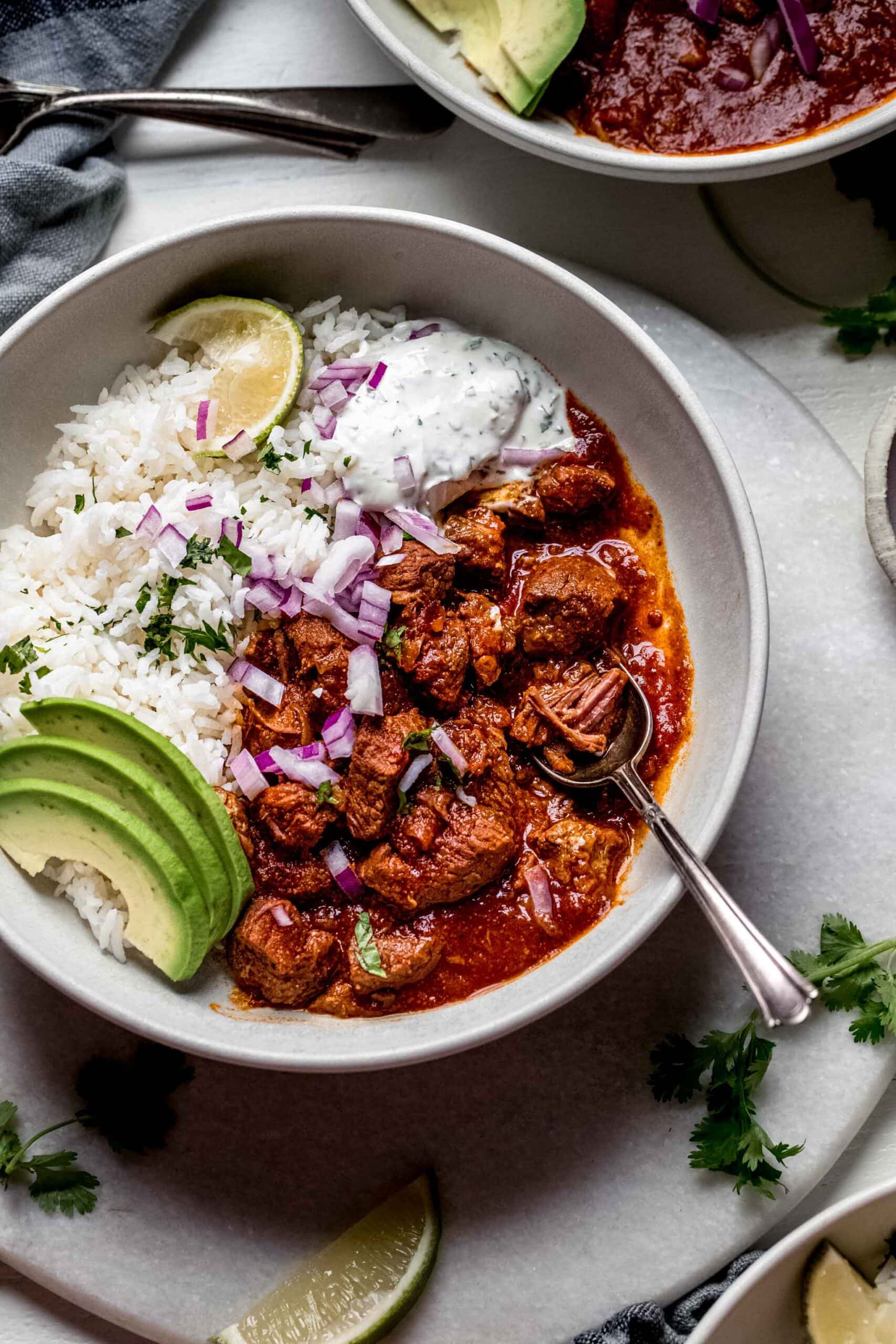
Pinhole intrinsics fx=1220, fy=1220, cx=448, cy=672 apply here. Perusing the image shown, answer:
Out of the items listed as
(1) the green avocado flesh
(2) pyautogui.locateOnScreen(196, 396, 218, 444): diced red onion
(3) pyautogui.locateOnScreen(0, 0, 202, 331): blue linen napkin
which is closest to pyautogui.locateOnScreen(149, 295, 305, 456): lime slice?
(2) pyautogui.locateOnScreen(196, 396, 218, 444): diced red onion

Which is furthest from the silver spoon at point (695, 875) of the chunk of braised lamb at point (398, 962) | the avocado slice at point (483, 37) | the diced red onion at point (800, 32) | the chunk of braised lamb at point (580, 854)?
the diced red onion at point (800, 32)

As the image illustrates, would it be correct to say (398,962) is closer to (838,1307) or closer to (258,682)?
(258,682)

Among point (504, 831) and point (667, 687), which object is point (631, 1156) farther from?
point (667, 687)

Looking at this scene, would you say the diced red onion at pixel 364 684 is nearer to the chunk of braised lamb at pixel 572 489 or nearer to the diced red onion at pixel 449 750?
the diced red onion at pixel 449 750

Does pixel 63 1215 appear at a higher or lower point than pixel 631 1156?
higher

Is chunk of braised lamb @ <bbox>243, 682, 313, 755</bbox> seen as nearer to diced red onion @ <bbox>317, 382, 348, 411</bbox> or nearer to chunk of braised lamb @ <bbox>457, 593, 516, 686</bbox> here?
chunk of braised lamb @ <bbox>457, 593, 516, 686</bbox>

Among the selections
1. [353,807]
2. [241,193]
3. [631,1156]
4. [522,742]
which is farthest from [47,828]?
[241,193]
